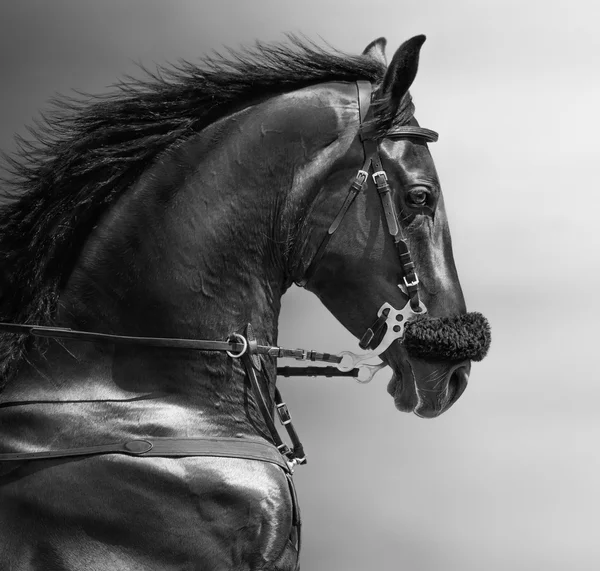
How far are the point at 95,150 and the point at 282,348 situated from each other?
2.78ft

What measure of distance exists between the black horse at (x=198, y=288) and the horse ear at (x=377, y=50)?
0.30 metres

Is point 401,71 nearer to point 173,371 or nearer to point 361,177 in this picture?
point 361,177

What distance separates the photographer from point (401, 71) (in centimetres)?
322

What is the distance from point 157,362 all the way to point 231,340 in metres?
0.23

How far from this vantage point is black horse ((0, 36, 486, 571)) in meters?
2.83

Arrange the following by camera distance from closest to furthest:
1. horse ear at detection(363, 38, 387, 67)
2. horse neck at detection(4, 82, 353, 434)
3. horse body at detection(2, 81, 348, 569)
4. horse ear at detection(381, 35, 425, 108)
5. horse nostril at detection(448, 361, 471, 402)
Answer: horse body at detection(2, 81, 348, 569) → horse neck at detection(4, 82, 353, 434) → horse ear at detection(381, 35, 425, 108) → horse nostril at detection(448, 361, 471, 402) → horse ear at detection(363, 38, 387, 67)

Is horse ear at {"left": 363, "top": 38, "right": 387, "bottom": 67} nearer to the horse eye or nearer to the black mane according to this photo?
the black mane

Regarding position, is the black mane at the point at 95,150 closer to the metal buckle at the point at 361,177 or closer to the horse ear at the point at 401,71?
the horse ear at the point at 401,71

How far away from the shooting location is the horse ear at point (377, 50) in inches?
147

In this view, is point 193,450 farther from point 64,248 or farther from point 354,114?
point 354,114

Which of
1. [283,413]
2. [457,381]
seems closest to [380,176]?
[457,381]

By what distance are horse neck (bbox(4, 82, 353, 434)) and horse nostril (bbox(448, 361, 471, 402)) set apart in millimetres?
643

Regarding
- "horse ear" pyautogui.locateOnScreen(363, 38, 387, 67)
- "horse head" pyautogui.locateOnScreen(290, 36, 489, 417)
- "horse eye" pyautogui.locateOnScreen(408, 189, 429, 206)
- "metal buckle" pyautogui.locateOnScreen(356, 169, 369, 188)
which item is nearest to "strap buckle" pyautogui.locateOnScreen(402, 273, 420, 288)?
"horse head" pyautogui.locateOnScreen(290, 36, 489, 417)

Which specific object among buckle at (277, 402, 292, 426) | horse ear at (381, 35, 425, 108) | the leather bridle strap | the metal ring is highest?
horse ear at (381, 35, 425, 108)
